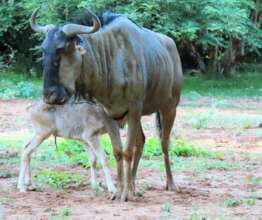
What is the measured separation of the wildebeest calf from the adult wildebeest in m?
0.52

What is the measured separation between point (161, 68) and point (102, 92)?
0.96 m

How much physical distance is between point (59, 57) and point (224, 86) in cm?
1857

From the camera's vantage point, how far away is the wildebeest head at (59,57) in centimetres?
623

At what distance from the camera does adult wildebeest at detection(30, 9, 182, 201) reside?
6.30 m

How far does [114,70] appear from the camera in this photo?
6695mm

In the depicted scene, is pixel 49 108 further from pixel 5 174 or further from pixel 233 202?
pixel 233 202

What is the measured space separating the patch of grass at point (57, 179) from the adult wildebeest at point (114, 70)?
80 centimetres

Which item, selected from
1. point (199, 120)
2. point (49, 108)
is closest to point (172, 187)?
point (49, 108)

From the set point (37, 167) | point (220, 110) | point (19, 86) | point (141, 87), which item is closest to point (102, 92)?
point (141, 87)

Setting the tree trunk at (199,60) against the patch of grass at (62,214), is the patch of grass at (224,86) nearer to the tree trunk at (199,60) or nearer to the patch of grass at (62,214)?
the tree trunk at (199,60)

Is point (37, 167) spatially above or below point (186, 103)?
above

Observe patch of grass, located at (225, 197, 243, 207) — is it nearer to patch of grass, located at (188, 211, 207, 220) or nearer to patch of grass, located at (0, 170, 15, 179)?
patch of grass, located at (188, 211, 207, 220)

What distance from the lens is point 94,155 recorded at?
7.75 meters

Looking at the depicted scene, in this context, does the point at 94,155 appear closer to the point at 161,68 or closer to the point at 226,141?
the point at 161,68
